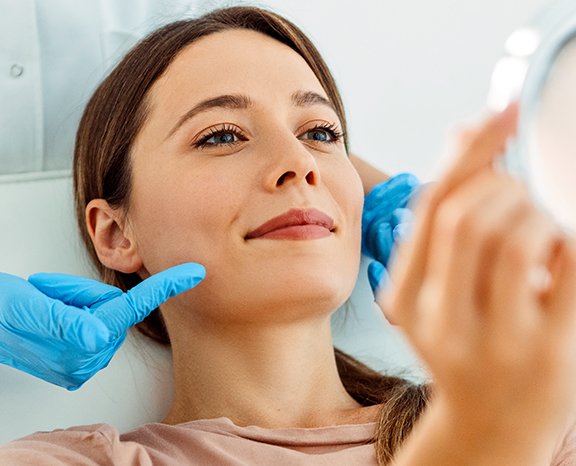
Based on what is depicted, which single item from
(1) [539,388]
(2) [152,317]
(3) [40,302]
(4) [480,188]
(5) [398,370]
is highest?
(4) [480,188]

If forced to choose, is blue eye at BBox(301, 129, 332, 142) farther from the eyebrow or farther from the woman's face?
the eyebrow

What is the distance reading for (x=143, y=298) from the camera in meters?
1.01

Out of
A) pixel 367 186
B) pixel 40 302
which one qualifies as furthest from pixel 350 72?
pixel 40 302

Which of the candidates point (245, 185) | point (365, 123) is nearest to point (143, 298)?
point (245, 185)

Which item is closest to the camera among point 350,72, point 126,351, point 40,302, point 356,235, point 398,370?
point 40,302

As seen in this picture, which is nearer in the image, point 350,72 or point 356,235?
point 356,235

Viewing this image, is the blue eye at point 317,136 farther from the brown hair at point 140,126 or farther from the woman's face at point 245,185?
the brown hair at point 140,126

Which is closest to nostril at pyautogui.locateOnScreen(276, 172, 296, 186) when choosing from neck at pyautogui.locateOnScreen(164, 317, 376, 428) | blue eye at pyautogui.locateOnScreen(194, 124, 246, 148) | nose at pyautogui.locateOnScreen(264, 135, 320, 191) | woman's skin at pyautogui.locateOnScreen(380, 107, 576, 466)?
nose at pyautogui.locateOnScreen(264, 135, 320, 191)

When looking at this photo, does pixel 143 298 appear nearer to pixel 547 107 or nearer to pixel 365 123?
pixel 547 107

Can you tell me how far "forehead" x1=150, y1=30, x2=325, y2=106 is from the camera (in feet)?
3.81

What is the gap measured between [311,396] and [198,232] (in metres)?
0.40

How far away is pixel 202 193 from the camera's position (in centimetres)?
108

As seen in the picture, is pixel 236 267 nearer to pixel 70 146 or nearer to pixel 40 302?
pixel 40 302

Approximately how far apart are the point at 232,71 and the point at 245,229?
1.07ft
